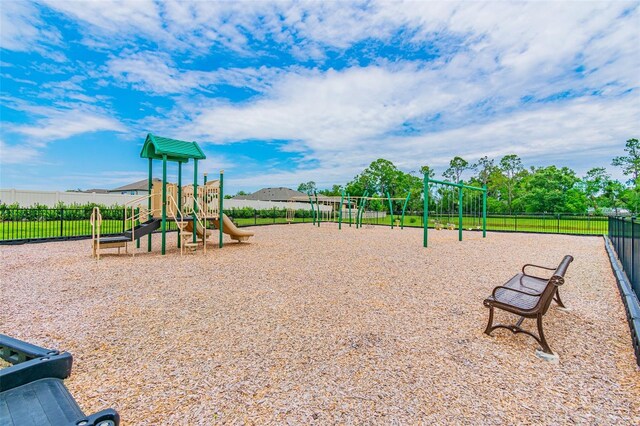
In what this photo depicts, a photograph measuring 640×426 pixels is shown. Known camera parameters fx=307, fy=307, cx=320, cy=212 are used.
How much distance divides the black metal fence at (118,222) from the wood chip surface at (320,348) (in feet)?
20.5

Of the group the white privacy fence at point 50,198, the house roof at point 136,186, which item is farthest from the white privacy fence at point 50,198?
the house roof at point 136,186

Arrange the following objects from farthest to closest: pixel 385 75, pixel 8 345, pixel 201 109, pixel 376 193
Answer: pixel 376 193, pixel 201 109, pixel 385 75, pixel 8 345

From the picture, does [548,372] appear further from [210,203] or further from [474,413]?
[210,203]

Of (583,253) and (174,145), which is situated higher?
(174,145)

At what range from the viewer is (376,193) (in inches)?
2317

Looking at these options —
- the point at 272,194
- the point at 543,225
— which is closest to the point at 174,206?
the point at 543,225

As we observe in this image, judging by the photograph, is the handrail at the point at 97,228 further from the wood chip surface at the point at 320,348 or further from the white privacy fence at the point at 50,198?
the white privacy fence at the point at 50,198

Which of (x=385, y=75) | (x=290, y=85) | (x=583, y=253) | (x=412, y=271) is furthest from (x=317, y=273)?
(x=290, y=85)

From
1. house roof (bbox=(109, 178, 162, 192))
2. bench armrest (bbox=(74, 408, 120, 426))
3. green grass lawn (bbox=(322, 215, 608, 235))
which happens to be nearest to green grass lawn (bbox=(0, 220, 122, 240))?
bench armrest (bbox=(74, 408, 120, 426))

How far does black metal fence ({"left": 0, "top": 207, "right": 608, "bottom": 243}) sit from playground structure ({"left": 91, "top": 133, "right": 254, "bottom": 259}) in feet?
3.54

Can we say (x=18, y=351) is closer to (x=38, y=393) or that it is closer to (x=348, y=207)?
(x=38, y=393)

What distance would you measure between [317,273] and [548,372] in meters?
4.46

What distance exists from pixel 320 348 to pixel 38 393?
2.19 metres

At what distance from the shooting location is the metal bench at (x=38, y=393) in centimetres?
135
